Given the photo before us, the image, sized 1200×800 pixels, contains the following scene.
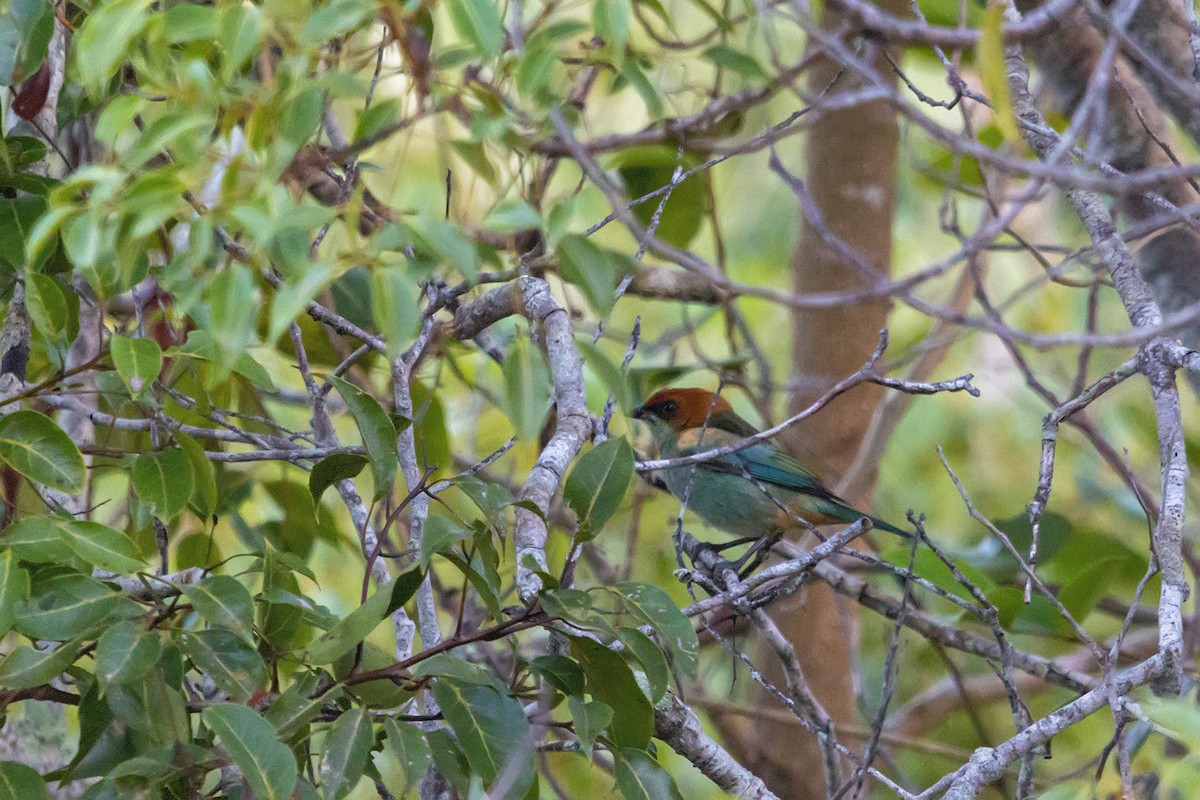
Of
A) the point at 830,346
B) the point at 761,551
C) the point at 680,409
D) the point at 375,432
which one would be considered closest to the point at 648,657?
the point at 375,432

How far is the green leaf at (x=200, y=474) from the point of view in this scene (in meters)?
2.12

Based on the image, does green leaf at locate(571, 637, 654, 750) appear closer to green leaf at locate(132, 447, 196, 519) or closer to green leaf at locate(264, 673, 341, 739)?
green leaf at locate(264, 673, 341, 739)

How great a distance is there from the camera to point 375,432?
1.87 meters

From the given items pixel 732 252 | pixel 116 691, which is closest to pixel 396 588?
pixel 116 691

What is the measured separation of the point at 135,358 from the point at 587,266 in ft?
2.78

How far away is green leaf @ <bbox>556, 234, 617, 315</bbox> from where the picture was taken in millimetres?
1393

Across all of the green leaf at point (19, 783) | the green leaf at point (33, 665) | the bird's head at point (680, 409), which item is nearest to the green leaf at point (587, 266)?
the green leaf at point (33, 665)

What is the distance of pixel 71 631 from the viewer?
1660mm

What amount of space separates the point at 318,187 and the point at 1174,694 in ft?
8.09

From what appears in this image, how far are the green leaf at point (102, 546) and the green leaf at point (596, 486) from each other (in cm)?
68

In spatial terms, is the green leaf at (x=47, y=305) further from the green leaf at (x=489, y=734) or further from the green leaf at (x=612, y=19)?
the green leaf at (x=612, y=19)

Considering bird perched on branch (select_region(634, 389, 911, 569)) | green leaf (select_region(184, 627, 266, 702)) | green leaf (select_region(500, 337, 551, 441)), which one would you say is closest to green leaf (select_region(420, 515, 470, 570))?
green leaf (select_region(500, 337, 551, 441))

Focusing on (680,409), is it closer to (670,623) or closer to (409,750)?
(670,623)

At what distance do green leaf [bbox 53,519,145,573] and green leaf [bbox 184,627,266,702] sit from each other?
146 millimetres
